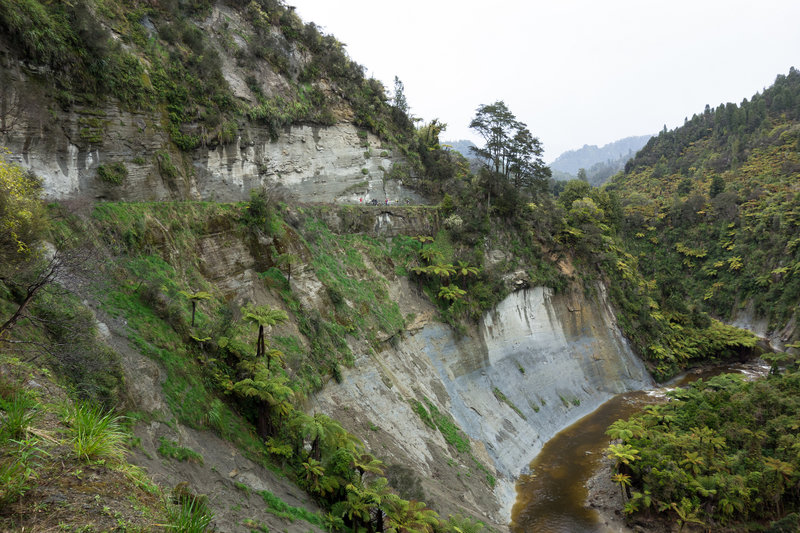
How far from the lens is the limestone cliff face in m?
19.1

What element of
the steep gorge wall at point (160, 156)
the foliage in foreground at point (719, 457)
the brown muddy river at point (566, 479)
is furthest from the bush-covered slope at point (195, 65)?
the foliage in foreground at point (719, 457)

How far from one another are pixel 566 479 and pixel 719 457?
306 inches

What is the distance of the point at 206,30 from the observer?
83.8ft

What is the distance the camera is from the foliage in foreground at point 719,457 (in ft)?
57.5

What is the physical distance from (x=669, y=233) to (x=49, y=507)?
74.3m

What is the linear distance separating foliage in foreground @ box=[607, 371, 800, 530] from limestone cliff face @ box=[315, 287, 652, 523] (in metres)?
6.60

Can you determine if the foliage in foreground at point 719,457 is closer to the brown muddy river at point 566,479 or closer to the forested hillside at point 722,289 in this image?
the forested hillside at point 722,289

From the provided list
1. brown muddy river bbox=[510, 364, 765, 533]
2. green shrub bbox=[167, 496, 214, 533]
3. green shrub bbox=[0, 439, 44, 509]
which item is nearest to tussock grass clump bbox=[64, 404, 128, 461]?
green shrub bbox=[0, 439, 44, 509]

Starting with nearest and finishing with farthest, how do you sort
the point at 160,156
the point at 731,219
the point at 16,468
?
the point at 16,468, the point at 160,156, the point at 731,219

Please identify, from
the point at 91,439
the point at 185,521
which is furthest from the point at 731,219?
the point at 91,439

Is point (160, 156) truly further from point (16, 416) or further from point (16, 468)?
point (16, 468)

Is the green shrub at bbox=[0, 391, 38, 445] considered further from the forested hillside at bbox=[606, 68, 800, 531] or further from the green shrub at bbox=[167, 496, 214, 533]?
the forested hillside at bbox=[606, 68, 800, 531]

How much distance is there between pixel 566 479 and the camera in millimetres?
23391

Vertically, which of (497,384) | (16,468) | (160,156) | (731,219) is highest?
(160,156)
